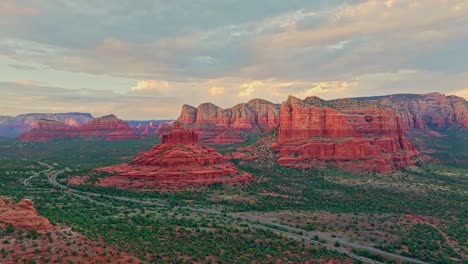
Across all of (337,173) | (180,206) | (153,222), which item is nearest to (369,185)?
(337,173)

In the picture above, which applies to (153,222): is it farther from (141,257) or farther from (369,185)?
(369,185)

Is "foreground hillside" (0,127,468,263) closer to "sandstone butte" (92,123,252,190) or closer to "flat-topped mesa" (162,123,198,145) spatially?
"sandstone butte" (92,123,252,190)

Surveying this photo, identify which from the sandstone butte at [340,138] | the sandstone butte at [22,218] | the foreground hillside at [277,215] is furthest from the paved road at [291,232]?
the sandstone butte at [340,138]

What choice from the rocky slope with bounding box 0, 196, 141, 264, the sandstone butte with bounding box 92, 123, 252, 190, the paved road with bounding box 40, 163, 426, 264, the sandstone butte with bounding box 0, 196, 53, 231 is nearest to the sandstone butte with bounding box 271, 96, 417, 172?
the sandstone butte with bounding box 92, 123, 252, 190

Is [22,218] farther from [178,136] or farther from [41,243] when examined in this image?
[178,136]

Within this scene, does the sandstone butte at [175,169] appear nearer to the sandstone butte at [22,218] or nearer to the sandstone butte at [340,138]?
the sandstone butte at [340,138]
